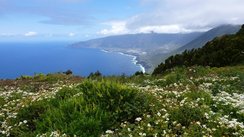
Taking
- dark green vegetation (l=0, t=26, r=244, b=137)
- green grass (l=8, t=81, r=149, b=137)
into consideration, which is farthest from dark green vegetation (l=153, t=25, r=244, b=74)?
green grass (l=8, t=81, r=149, b=137)

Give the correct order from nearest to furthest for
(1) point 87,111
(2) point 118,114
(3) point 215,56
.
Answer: (1) point 87,111 → (2) point 118,114 → (3) point 215,56

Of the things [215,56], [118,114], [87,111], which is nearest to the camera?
[87,111]

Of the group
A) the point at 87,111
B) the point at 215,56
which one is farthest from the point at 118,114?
the point at 215,56

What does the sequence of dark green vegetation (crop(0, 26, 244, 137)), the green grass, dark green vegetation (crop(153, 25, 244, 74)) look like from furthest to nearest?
dark green vegetation (crop(153, 25, 244, 74)) < the green grass < dark green vegetation (crop(0, 26, 244, 137))

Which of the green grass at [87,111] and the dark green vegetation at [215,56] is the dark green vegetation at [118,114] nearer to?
the green grass at [87,111]

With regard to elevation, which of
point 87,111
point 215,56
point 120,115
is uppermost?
point 87,111

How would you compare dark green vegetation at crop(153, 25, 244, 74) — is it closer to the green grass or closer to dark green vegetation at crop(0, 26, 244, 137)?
dark green vegetation at crop(0, 26, 244, 137)

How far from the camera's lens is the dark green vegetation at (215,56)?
130 ft

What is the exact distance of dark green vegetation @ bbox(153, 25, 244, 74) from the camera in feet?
130

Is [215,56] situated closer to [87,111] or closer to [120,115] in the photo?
[120,115]

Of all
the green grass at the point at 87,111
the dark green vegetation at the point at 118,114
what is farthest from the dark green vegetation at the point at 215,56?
the green grass at the point at 87,111

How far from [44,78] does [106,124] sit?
64.1ft

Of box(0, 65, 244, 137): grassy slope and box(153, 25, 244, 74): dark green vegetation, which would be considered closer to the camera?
box(0, 65, 244, 137): grassy slope

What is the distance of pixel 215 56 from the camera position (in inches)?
1609
